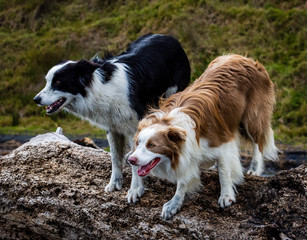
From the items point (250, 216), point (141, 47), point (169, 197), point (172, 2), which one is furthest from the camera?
point (172, 2)

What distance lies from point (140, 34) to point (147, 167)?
16.8 m

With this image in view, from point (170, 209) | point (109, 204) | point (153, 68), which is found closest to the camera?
point (170, 209)

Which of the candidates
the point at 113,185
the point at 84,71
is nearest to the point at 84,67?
the point at 84,71

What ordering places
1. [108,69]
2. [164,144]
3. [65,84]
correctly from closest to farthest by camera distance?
[164,144], [65,84], [108,69]

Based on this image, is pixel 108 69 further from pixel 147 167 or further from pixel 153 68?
pixel 147 167

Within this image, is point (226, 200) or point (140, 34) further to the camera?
point (140, 34)

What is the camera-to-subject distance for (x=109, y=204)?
475 centimetres

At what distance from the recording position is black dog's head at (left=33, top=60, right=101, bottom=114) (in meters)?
4.96

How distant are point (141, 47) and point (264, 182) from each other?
2548 mm

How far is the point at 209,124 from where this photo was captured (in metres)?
4.52

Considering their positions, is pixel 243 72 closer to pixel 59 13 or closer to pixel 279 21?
pixel 279 21

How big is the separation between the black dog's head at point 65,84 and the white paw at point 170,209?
1.67 metres

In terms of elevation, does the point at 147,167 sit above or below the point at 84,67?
below

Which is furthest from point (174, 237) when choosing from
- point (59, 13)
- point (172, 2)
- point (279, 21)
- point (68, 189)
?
point (59, 13)
